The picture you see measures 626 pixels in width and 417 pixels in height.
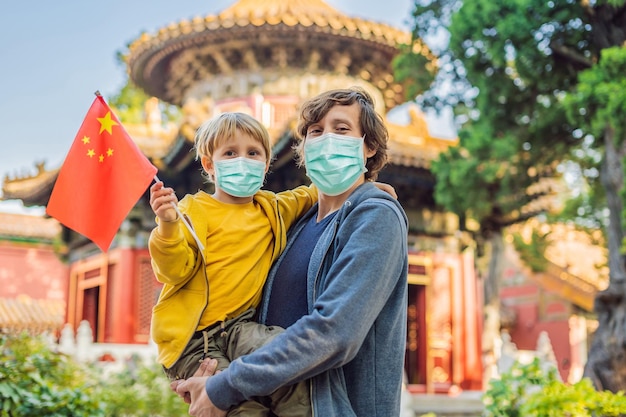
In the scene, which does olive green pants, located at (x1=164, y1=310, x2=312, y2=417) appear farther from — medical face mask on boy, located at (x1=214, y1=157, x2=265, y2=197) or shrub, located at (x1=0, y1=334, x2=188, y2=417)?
shrub, located at (x1=0, y1=334, x2=188, y2=417)

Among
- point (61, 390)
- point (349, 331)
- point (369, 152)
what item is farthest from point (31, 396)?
point (349, 331)

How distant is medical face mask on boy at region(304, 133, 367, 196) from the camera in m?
2.10

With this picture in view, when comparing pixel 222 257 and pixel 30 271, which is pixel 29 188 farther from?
pixel 222 257

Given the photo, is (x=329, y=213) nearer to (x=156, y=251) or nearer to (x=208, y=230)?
(x=208, y=230)

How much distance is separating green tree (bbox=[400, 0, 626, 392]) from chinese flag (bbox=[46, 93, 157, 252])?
534 centimetres

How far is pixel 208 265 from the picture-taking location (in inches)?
83.7

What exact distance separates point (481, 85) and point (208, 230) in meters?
7.07

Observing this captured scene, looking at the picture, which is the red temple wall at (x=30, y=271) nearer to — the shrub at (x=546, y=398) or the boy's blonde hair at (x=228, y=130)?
the shrub at (x=546, y=398)

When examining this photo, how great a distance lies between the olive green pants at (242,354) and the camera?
189 cm

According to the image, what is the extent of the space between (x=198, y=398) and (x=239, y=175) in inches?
25.7

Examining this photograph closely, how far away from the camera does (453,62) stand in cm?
920

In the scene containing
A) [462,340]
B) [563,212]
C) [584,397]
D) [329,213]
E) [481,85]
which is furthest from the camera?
[563,212]

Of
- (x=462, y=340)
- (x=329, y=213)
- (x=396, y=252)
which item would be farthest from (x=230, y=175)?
(x=462, y=340)

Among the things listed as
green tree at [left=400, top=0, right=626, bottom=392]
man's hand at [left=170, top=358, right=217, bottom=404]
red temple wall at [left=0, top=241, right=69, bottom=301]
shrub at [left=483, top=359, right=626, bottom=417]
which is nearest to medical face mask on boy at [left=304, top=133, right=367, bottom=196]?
man's hand at [left=170, top=358, right=217, bottom=404]
